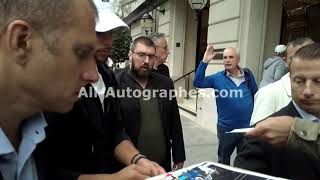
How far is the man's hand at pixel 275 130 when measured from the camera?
53.5 inches

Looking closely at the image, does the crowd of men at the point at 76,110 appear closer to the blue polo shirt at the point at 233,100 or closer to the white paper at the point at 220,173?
the white paper at the point at 220,173

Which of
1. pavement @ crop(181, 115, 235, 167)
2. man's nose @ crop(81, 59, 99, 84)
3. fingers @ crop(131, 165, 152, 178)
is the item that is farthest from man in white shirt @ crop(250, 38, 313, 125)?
pavement @ crop(181, 115, 235, 167)

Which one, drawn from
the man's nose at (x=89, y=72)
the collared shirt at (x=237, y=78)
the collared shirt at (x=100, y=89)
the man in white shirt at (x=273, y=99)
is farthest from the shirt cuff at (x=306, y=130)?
the collared shirt at (x=237, y=78)

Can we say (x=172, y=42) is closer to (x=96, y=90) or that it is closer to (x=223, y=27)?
(x=223, y=27)

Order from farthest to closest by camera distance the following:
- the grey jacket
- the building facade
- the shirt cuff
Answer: the building facade < the grey jacket < the shirt cuff

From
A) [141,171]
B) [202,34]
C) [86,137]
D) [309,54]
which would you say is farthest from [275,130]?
[202,34]

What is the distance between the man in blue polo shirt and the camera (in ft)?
15.9

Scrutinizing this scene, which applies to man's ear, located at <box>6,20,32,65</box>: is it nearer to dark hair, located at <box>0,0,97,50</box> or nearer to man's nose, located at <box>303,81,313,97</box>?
dark hair, located at <box>0,0,97,50</box>

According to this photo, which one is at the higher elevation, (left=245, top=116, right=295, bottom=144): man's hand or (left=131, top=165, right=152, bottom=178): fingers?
(left=245, top=116, right=295, bottom=144): man's hand

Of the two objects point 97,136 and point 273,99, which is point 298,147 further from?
point 273,99

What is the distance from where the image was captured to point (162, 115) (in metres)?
3.71

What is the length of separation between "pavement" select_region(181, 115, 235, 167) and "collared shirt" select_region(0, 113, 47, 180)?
5.41m

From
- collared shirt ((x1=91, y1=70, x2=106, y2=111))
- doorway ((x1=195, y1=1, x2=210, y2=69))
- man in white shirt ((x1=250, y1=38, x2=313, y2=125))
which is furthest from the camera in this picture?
doorway ((x1=195, y1=1, x2=210, y2=69))

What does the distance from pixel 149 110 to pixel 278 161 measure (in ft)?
7.50
